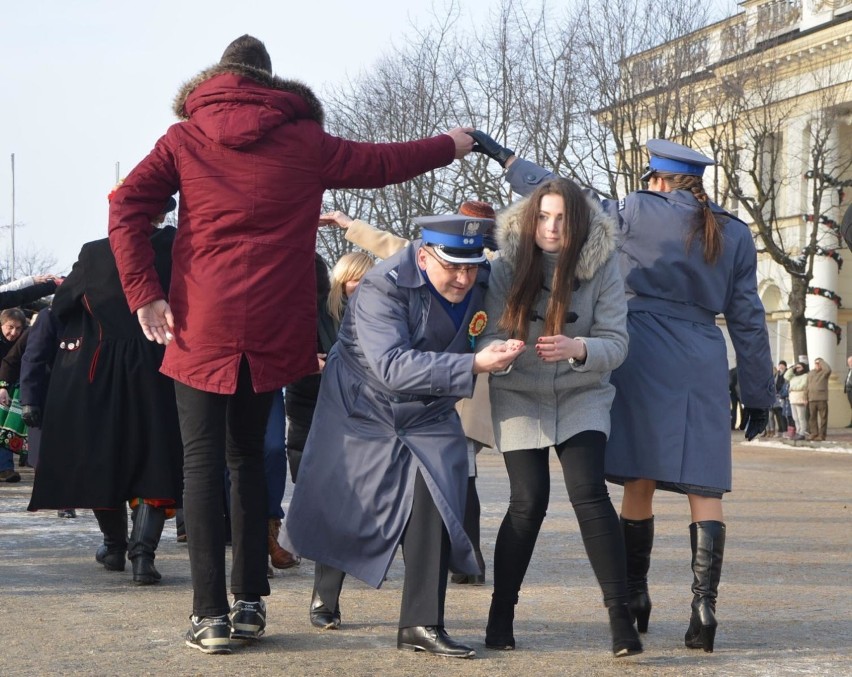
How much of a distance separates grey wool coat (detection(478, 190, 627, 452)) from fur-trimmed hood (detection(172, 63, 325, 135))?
0.87 metres

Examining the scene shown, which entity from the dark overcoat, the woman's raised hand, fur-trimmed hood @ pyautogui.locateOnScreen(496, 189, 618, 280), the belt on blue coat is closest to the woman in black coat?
the dark overcoat

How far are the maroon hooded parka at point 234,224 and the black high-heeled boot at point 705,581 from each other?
159 cm

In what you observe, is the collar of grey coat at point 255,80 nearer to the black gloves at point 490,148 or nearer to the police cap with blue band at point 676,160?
the black gloves at point 490,148

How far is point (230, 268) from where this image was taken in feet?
17.1

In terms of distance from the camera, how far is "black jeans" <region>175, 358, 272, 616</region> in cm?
521

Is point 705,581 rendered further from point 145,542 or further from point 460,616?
point 145,542

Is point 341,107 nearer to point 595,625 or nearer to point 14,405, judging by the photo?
point 14,405

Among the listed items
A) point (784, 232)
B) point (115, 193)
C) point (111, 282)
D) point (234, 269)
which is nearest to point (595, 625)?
point (234, 269)

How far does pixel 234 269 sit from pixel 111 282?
229 cm

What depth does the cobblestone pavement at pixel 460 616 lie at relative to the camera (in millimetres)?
4953

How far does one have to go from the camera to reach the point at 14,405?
14.4 m

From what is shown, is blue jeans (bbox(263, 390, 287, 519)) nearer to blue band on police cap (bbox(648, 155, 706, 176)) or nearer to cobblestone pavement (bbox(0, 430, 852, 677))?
cobblestone pavement (bbox(0, 430, 852, 677))

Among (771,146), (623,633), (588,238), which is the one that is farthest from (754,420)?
(771,146)

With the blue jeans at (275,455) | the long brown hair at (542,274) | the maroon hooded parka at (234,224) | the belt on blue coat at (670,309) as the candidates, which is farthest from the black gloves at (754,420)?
the blue jeans at (275,455)
